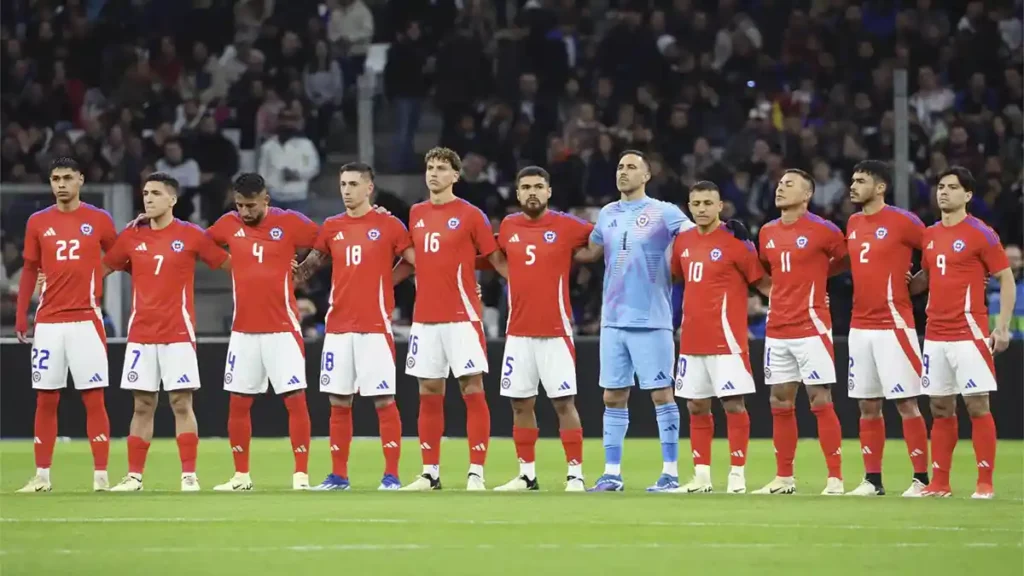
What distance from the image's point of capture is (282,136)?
836 inches

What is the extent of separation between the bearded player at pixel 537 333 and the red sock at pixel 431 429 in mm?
487

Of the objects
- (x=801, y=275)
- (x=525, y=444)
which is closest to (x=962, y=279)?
(x=801, y=275)

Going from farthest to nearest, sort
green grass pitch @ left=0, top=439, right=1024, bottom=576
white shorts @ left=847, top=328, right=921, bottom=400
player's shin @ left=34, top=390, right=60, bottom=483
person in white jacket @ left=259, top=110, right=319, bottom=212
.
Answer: person in white jacket @ left=259, top=110, right=319, bottom=212
player's shin @ left=34, top=390, right=60, bottom=483
white shorts @ left=847, top=328, right=921, bottom=400
green grass pitch @ left=0, top=439, right=1024, bottom=576

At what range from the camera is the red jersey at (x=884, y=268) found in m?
12.2

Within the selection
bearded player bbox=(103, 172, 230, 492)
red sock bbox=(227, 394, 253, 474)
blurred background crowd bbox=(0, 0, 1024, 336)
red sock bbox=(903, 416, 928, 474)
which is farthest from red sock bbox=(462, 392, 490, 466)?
blurred background crowd bbox=(0, 0, 1024, 336)

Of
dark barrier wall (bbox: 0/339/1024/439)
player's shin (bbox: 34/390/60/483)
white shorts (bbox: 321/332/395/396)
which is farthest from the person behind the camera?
dark barrier wall (bbox: 0/339/1024/439)

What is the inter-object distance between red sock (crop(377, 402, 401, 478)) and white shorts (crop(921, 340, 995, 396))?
3.62 metres

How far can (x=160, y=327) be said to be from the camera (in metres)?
12.5

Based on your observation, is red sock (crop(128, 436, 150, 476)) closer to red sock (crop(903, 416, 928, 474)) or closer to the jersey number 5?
the jersey number 5

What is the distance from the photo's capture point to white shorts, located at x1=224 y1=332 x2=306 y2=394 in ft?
40.9

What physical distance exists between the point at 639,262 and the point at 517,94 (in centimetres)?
1006

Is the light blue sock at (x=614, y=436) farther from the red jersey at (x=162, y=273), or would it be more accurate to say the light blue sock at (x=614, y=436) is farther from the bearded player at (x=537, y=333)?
the red jersey at (x=162, y=273)

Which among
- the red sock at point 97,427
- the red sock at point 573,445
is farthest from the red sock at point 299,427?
the red sock at point 573,445

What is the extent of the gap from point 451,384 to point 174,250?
240 inches
